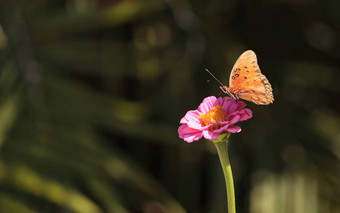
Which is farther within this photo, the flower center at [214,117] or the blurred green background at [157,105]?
the blurred green background at [157,105]

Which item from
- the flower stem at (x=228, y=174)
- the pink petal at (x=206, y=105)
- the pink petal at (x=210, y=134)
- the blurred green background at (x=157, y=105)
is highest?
the blurred green background at (x=157, y=105)

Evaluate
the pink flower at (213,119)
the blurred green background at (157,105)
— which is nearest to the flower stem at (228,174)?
the pink flower at (213,119)

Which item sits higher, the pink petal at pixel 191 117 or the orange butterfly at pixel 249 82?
the orange butterfly at pixel 249 82

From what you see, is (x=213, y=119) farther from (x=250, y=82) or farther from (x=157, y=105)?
(x=157, y=105)

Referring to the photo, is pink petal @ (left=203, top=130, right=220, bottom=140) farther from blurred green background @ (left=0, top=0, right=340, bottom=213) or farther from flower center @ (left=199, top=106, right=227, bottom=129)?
blurred green background @ (left=0, top=0, right=340, bottom=213)

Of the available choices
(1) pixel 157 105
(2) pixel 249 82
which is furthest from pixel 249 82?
(1) pixel 157 105

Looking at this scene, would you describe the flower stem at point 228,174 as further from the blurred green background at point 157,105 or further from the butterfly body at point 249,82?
the blurred green background at point 157,105

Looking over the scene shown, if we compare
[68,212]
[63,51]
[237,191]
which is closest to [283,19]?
[237,191]

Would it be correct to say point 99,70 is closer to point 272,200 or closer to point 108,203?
point 108,203
